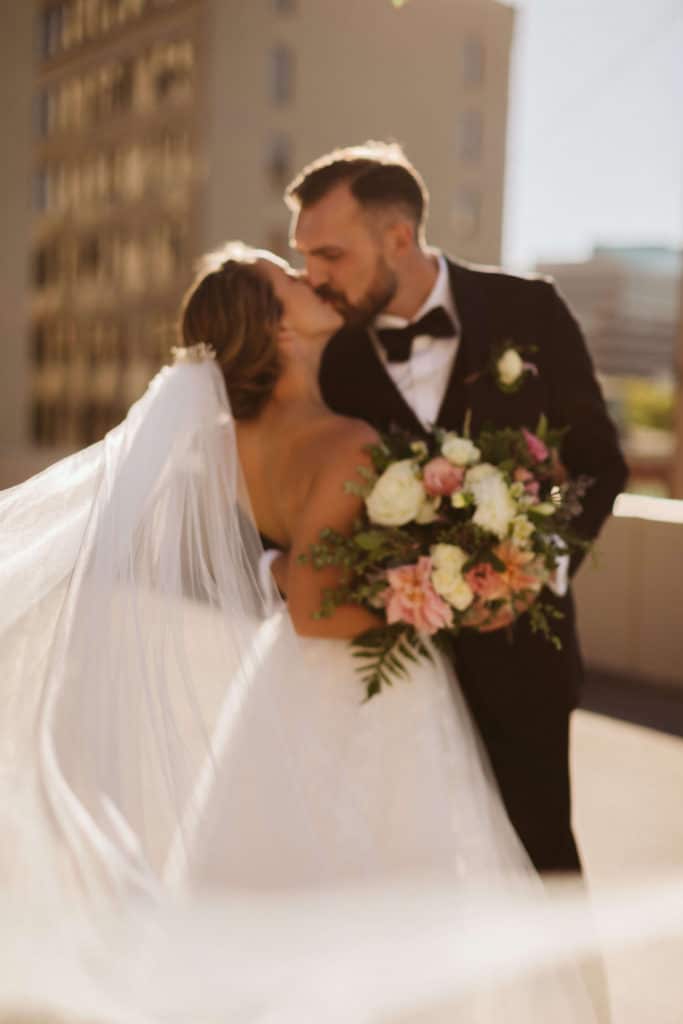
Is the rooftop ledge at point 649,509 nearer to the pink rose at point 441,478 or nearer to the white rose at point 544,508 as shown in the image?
the white rose at point 544,508

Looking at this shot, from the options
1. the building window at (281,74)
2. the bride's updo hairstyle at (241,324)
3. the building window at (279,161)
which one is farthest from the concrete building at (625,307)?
the bride's updo hairstyle at (241,324)

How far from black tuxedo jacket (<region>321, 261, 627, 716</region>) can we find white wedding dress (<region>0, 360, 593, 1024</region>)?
6.3 inches

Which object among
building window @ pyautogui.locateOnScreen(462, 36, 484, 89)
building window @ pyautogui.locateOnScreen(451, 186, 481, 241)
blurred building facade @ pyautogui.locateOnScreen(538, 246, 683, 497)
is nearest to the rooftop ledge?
building window @ pyautogui.locateOnScreen(451, 186, 481, 241)

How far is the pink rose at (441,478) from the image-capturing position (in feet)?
7.80

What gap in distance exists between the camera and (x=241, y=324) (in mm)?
2684

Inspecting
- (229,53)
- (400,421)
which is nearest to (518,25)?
(229,53)

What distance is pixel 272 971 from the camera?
2.22m

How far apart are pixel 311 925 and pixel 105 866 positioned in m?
0.49

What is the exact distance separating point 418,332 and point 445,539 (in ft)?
2.36

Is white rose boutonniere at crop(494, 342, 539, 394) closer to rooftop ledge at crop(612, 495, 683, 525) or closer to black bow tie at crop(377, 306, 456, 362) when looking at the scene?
black bow tie at crop(377, 306, 456, 362)

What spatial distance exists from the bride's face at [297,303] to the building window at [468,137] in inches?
1716

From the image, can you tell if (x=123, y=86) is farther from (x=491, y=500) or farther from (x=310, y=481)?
(x=491, y=500)

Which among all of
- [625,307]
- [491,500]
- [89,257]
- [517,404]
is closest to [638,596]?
[517,404]

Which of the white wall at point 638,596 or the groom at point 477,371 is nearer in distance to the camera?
the groom at point 477,371
